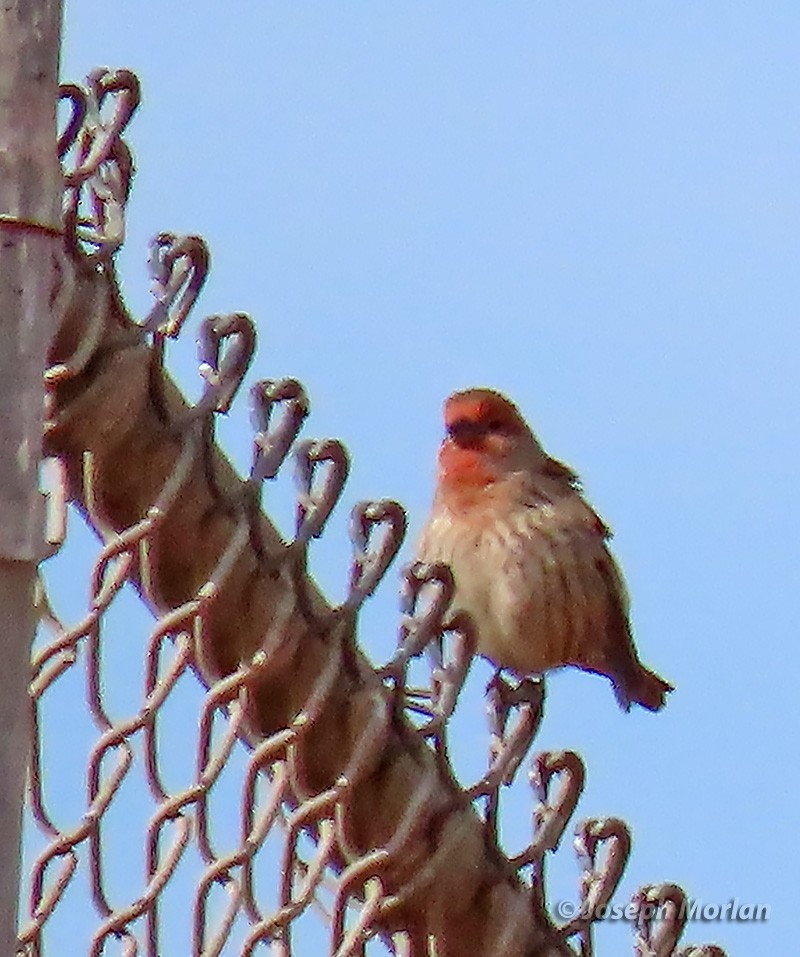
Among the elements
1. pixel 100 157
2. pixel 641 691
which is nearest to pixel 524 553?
pixel 641 691

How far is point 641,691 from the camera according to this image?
4715mm

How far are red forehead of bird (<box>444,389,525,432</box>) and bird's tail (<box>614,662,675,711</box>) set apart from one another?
2.02 ft

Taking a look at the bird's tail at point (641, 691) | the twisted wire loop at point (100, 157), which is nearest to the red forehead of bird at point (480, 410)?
the bird's tail at point (641, 691)

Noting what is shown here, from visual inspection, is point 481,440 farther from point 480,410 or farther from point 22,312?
point 22,312

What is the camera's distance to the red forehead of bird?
4.57 meters

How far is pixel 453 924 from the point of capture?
1.94 meters

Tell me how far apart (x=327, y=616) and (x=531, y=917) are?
41 centimetres

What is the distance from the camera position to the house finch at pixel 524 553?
4.29 m

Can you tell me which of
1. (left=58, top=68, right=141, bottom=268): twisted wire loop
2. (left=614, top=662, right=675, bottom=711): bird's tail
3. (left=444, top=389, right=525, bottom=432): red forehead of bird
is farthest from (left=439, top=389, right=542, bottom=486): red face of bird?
(left=58, top=68, right=141, bottom=268): twisted wire loop

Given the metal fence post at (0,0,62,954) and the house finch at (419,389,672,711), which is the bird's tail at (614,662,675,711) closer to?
the house finch at (419,389,672,711)

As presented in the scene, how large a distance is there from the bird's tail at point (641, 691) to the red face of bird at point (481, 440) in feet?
1.75

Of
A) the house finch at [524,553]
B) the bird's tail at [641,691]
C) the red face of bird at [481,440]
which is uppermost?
the red face of bird at [481,440]

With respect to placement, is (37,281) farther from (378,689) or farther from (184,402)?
(378,689)

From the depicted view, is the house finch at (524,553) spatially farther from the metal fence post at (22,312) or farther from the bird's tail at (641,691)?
the metal fence post at (22,312)
